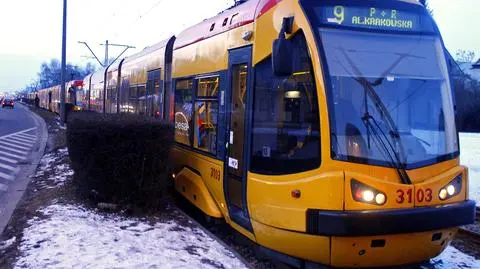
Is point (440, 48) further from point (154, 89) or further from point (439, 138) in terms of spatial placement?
point (154, 89)

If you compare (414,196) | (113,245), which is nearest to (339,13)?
(414,196)

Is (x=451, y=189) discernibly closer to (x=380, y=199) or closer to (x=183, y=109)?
(x=380, y=199)

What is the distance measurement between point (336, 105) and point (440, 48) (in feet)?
5.02

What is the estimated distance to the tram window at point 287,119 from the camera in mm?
5480

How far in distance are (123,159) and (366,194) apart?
13.4ft

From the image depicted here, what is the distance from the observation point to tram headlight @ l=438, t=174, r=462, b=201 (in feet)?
18.0

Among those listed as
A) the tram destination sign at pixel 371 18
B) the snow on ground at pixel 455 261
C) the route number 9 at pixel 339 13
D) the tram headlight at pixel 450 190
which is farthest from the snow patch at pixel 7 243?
the snow on ground at pixel 455 261

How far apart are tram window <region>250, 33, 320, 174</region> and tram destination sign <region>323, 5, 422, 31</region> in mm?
401

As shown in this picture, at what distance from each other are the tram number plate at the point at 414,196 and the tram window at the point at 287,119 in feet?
2.79

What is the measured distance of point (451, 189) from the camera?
5.57m

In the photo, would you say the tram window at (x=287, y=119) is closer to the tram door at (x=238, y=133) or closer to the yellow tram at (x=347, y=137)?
the yellow tram at (x=347, y=137)

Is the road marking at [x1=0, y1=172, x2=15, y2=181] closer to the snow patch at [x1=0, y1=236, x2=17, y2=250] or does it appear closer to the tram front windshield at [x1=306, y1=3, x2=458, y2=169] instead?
the snow patch at [x1=0, y1=236, x2=17, y2=250]

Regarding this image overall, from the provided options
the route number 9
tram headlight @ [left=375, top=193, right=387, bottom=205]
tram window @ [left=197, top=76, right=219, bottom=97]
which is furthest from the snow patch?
the route number 9

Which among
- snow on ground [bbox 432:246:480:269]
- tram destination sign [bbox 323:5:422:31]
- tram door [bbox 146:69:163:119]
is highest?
tram destination sign [bbox 323:5:422:31]
